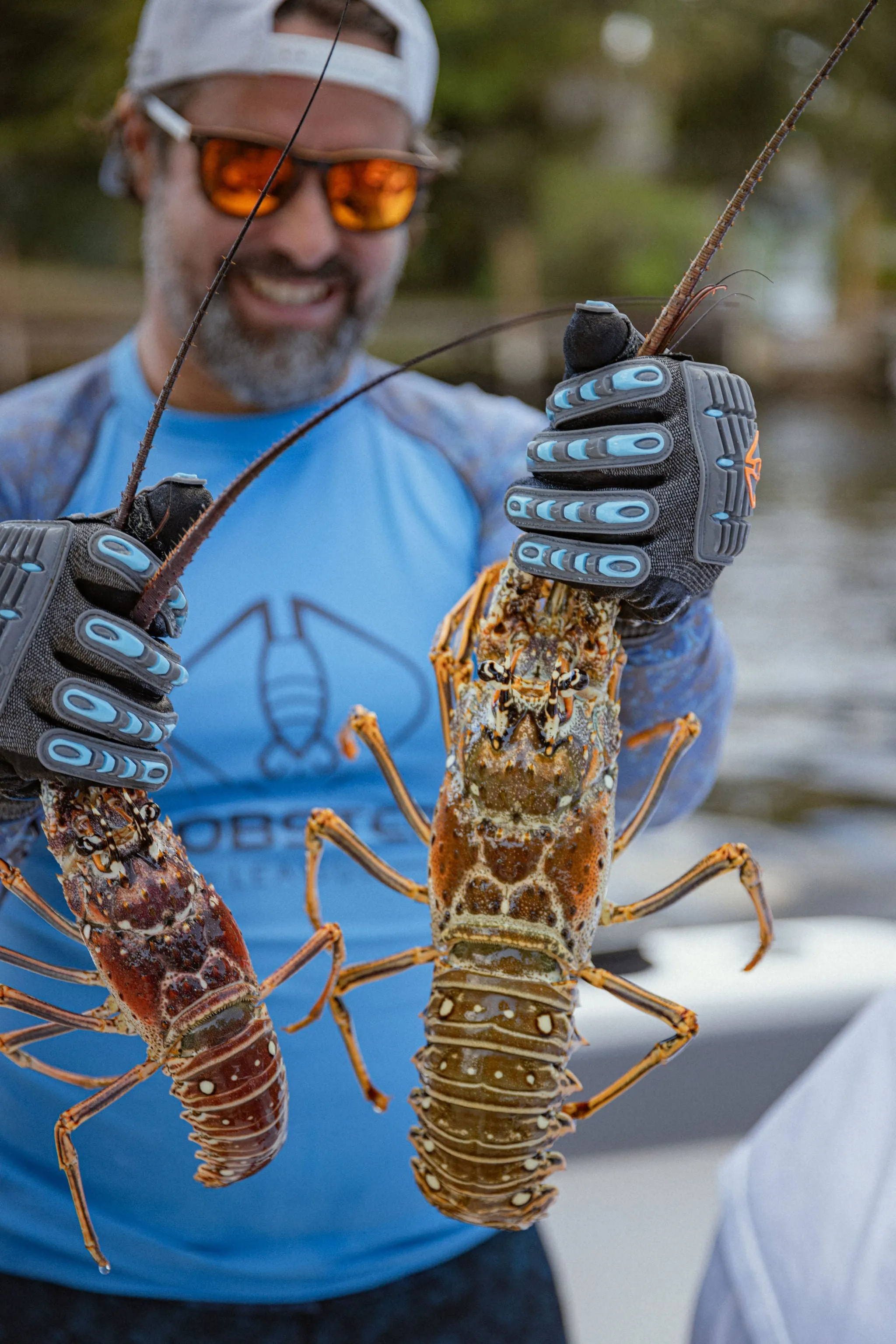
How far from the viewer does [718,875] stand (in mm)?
942

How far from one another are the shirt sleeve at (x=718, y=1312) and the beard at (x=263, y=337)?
1.31 metres

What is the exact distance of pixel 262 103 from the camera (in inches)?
53.2

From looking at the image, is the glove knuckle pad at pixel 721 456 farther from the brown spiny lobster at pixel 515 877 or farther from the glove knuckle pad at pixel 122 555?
the glove knuckle pad at pixel 122 555

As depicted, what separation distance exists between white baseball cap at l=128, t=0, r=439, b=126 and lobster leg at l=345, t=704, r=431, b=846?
2.67ft

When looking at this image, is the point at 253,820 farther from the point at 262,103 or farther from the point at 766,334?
the point at 766,334

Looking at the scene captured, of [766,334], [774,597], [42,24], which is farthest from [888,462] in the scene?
[42,24]

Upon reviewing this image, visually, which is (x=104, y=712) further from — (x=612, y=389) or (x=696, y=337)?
(x=696, y=337)

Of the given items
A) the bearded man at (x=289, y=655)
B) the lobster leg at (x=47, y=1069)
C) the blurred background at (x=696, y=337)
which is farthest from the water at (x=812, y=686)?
the lobster leg at (x=47, y=1069)

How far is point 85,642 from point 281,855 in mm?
514

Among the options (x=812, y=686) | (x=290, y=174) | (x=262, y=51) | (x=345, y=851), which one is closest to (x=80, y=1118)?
(x=345, y=851)

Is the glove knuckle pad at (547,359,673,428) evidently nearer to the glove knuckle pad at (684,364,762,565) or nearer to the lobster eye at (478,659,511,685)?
the glove knuckle pad at (684,364,762,565)

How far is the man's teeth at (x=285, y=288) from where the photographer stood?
1.40m

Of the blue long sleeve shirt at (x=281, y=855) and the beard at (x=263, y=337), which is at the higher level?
the beard at (x=263, y=337)

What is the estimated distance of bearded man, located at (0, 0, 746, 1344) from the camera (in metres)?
1.18
